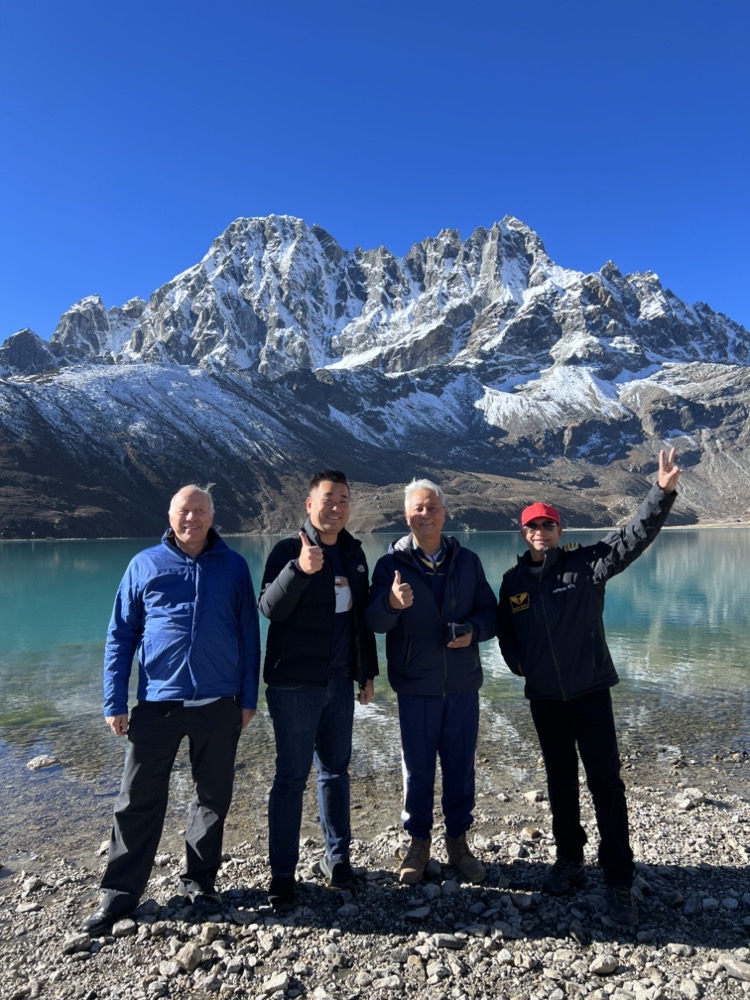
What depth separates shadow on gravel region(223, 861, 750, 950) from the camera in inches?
182

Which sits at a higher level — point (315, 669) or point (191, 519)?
point (191, 519)

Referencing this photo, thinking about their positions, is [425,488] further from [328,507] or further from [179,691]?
[179,691]

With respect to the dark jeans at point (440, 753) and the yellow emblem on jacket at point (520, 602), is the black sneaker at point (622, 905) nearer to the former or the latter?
the dark jeans at point (440, 753)

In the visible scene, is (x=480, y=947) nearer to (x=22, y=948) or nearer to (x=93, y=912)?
(x=93, y=912)

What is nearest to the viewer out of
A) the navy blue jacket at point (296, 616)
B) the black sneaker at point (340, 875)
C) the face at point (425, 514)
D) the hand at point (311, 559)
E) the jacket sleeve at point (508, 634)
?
the hand at point (311, 559)

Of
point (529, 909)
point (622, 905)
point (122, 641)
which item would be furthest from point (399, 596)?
point (622, 905)

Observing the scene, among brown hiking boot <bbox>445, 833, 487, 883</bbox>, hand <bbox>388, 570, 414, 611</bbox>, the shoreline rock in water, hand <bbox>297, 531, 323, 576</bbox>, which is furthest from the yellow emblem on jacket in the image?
the shoreline rock in water

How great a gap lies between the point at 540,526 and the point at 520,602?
2.16 feet

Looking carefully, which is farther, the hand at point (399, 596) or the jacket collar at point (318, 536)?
the jacket collar at point (318, 536)

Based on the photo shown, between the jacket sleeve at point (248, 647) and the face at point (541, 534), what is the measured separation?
231 cm

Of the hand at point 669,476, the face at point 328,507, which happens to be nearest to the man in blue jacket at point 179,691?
the face at point 328,507

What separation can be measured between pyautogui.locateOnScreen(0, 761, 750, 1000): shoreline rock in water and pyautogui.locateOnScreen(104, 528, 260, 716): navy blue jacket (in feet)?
5.15

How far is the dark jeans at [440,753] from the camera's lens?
5.44 meters

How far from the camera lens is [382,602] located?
520 centimetres
